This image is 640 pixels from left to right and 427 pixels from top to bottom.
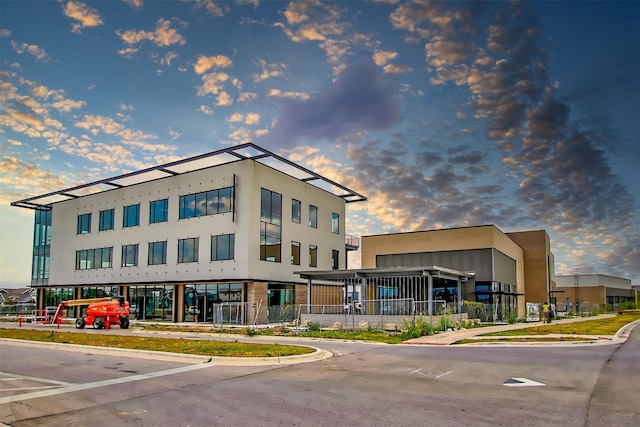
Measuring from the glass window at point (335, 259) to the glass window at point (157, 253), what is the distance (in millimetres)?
15469

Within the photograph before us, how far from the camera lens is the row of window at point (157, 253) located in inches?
1660

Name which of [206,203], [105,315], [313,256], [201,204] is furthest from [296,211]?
[105,315]

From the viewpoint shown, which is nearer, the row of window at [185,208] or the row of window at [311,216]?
the row of window at [185,208]

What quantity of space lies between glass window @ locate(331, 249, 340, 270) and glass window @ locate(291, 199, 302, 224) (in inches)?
254

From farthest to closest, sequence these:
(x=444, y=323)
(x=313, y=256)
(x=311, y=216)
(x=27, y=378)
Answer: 1. (x=311, y=216)
2. (x=313, y=256)
3. (x=444, y=323)
4. (x=27, y=378)

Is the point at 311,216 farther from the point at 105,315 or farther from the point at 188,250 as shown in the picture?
the point at 105,315

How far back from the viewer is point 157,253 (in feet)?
155

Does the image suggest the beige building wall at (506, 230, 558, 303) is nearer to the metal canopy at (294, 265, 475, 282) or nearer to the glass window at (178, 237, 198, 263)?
the metal canopy at (294, 265, 475, 282)

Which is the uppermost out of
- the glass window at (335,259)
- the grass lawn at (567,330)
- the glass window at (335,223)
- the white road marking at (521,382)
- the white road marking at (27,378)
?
the glass window at (335,223)

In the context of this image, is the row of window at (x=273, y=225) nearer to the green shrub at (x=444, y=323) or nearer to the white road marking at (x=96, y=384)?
the green shrub at (x=444, y=323)

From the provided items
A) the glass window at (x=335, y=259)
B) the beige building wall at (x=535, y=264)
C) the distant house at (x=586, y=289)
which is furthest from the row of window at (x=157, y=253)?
the distant house at (x=586, y=289)

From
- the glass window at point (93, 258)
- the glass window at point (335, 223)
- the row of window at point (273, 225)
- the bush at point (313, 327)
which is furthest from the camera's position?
the glass window at point (335, 223)

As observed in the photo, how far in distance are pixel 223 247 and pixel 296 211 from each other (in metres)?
8.01

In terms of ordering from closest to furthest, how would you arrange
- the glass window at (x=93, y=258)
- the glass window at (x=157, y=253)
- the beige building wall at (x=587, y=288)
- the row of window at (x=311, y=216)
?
the glass window at (x=157, y=253)
the row of window at (x=311, y=216)
the glass window at (x=93, y=258)
the beige building wall at (x=587, y=288)
